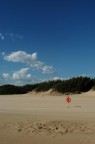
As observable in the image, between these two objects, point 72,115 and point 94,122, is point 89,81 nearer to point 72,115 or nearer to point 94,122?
point 72,115

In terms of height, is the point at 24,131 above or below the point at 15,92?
below

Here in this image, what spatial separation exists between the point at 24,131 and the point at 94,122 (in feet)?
8.92

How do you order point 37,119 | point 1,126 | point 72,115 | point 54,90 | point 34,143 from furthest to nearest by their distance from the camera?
point 54,90
point 72,115
point 37,119
point 1,126
point 34,143

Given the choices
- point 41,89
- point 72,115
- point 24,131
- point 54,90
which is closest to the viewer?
point 24,131

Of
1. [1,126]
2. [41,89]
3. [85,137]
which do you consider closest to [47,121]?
[1,126]

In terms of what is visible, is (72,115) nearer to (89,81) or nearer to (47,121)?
(47,121)

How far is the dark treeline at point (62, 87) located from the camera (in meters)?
30.2

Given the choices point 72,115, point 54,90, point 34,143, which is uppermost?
point 54,90

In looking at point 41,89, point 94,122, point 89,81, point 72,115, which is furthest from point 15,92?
point 94,122

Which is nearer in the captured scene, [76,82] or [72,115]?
[72,115]

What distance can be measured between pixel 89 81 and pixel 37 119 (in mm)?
18515

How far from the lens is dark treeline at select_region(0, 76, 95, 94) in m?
30.2

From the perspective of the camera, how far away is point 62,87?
30.7 m

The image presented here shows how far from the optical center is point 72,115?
47.6 feet
